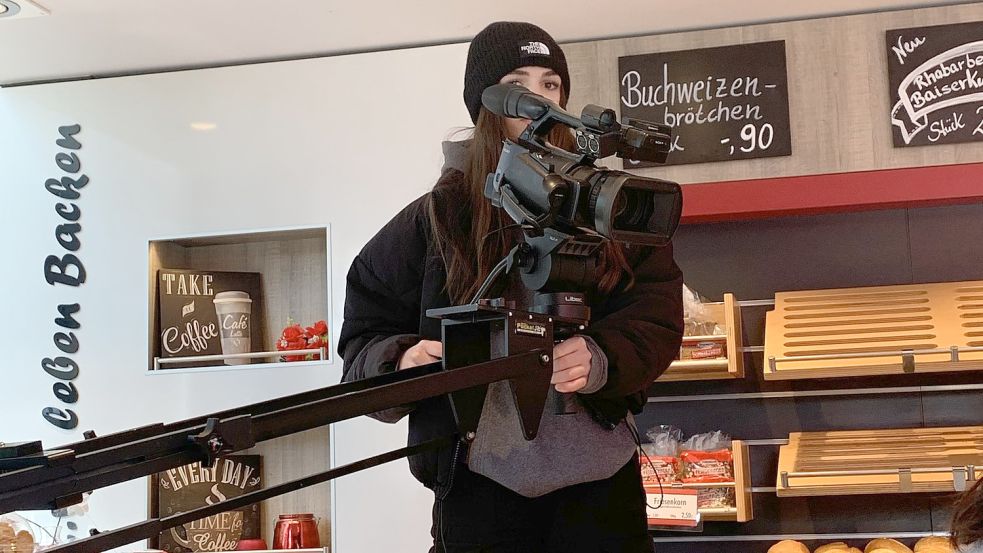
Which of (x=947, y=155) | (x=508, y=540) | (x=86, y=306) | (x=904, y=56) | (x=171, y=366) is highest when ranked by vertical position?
(x=904, y=56)

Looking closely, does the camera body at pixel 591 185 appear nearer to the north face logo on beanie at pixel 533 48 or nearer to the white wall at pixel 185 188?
the north face logo on beanie at pixel 533 48

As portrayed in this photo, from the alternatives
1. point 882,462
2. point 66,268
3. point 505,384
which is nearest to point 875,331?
point 882,462

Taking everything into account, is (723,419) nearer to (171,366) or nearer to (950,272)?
(950,272)

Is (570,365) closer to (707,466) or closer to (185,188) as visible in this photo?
(707,466)

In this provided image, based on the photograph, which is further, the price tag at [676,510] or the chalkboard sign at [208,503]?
the chalkboard sign at [208,503]

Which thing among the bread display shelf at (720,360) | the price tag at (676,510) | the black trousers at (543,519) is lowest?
the price tag at (676,510)

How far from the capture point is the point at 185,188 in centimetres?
324

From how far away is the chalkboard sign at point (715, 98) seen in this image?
9.62ft

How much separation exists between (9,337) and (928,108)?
2839mm

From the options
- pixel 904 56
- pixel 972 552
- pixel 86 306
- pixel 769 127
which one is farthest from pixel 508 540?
pixel 86 306

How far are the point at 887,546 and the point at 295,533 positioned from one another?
1.63m

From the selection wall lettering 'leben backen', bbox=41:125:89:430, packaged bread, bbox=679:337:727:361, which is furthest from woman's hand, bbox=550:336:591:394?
wall lettering 'leben backen', bbox=41:125:89:430

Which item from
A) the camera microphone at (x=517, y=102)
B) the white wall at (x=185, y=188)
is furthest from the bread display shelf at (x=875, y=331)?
the camera microphone at (x=517, y=102)

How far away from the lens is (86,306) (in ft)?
10.6
